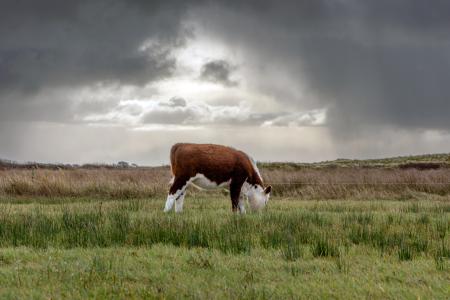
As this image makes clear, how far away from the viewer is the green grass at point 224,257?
698 cm

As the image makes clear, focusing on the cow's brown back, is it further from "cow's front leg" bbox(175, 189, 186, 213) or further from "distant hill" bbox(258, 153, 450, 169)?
"distant hill" bbox(258, 153, 450, 169)

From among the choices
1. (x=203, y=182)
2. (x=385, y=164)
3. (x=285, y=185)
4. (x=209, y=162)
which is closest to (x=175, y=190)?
(x=203, y=182)

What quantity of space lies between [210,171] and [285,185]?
36.6 ft

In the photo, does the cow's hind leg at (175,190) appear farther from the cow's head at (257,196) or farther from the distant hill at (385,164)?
the distant hill at (385,164)

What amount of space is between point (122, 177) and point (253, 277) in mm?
22206

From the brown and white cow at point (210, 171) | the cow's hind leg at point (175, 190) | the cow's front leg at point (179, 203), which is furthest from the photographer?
the cow's front leg at point (179, 203)

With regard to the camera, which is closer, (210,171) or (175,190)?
(175,190)

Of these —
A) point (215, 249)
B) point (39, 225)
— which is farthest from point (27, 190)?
point (215, 249)

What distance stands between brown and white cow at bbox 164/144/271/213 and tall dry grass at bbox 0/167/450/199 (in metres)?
7.93

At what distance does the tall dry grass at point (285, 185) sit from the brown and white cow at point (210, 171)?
312 inches

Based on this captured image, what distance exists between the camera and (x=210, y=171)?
15.8m

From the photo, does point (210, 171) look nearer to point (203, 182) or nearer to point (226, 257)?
point (203, 182)

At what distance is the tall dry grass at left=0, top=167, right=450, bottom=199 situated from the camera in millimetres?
23875

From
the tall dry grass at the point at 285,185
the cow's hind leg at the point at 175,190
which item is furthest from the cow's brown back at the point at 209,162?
the tall dry grass at the point at 285,185
